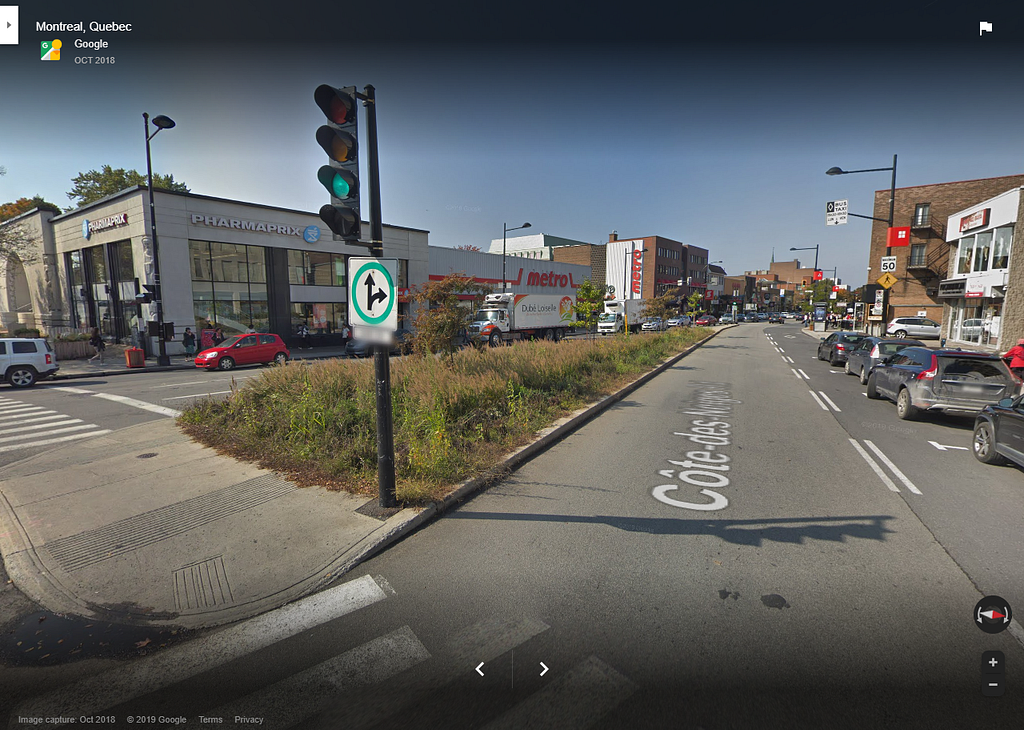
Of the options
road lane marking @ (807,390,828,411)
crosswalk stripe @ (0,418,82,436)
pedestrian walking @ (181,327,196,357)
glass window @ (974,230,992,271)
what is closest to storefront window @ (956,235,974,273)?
glass window @ (974,230,992,271)

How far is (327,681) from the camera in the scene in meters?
2.70

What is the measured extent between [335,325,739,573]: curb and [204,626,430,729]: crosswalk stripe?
0.92 metres

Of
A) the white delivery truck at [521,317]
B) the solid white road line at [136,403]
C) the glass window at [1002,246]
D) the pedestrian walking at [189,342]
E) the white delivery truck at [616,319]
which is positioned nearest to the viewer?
the solid white road line at [136,403]

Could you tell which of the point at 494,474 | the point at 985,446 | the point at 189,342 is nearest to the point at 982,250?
the point at 985,446

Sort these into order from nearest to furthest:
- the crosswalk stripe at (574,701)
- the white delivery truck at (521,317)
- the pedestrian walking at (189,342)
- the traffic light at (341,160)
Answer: the crosswalk stripe at (574,701) → the traffic light at (341,160) → the pedestrian walking at (189,342) → the white delivery truck at (521,317)

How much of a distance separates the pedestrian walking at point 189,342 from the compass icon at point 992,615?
2735 cm

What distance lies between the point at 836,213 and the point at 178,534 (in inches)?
909

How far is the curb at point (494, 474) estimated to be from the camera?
422 cm

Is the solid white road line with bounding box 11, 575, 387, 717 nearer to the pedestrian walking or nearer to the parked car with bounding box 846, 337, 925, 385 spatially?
the parked car with bounding box 846, 337, 925, 385

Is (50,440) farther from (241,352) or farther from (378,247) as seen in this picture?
(241,352)

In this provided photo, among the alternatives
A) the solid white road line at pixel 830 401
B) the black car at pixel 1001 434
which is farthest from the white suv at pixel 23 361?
the black car at pixel 1001 434

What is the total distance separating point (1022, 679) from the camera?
2627 mm

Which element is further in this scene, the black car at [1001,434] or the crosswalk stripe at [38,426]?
the crosswalk stripe at [38,426]

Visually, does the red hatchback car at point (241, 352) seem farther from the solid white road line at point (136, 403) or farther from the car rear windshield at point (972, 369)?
the car rear windshield at point (972, 369)
